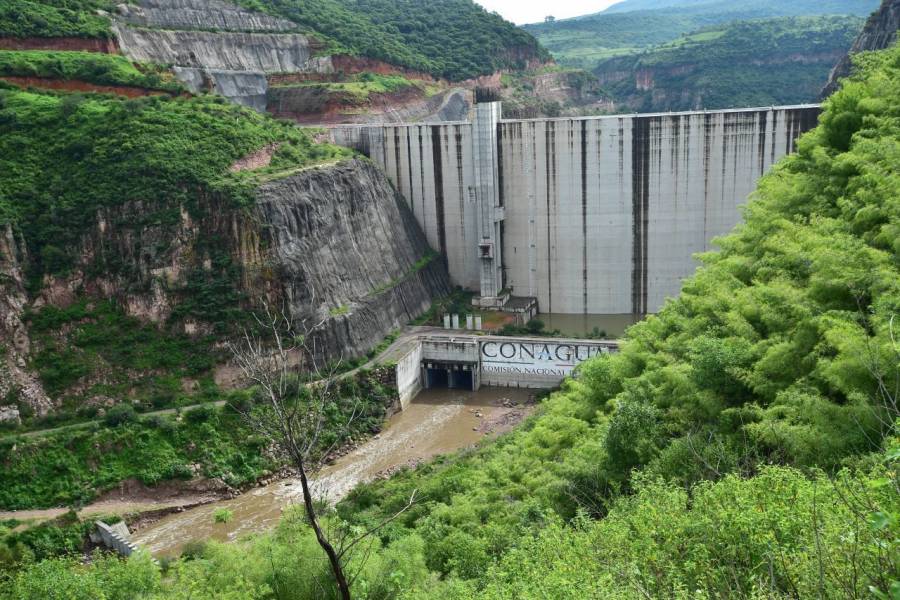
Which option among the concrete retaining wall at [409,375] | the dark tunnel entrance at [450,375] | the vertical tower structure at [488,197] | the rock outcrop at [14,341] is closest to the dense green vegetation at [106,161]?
the rock outcrop at [14,341]

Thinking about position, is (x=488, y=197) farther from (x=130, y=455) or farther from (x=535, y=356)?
(x=130, y=455)

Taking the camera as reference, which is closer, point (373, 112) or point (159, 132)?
point (159, 132)

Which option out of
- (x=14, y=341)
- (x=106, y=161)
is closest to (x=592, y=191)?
(x=106, y=161)

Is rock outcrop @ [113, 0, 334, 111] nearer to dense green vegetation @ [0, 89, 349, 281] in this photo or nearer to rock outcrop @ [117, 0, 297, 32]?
rock outcrop @ [117, 0, 297, 32]

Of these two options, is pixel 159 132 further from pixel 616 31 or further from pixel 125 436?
pixel 616 31

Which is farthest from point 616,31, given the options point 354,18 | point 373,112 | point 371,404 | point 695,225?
point 371,404

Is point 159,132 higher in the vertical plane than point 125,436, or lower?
higher

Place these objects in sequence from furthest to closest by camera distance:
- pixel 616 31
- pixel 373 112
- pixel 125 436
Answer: pixel 616 31 → pixel 373 112 → pixel 125 436

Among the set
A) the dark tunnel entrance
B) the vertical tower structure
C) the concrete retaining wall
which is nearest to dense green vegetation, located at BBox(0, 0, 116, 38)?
the vertical tower structure
